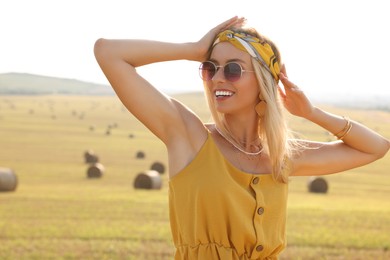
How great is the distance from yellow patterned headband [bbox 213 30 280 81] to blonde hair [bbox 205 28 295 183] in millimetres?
28

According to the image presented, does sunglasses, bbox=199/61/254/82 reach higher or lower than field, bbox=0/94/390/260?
higher

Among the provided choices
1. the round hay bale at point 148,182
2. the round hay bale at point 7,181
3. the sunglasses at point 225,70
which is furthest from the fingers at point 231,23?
the round hay bale at point 148,182

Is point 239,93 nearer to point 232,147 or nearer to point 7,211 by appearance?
point 232,147

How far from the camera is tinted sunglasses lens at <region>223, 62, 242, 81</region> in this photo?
4.25 m

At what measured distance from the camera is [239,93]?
434 centimetres

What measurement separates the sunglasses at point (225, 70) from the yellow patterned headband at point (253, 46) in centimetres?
11

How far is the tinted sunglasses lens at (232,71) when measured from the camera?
425 cm

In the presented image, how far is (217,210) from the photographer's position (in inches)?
160

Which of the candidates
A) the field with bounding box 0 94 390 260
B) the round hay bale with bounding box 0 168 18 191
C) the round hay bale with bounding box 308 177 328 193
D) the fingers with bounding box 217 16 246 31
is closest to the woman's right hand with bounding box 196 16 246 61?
the fingers with bounding box 217 16 246 31

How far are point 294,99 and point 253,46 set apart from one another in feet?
1.68

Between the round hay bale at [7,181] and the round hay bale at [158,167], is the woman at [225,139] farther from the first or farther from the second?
the round hay bale at [158,167]

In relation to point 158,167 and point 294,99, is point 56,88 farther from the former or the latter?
point 294,99

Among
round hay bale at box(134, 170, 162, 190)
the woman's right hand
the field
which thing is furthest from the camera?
round hay bale at box(134, 170, 162, 190)

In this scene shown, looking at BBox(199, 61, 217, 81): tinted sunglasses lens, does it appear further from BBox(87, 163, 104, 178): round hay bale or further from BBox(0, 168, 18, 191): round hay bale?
BBox(87, 163, 104, 178): round hay bale
